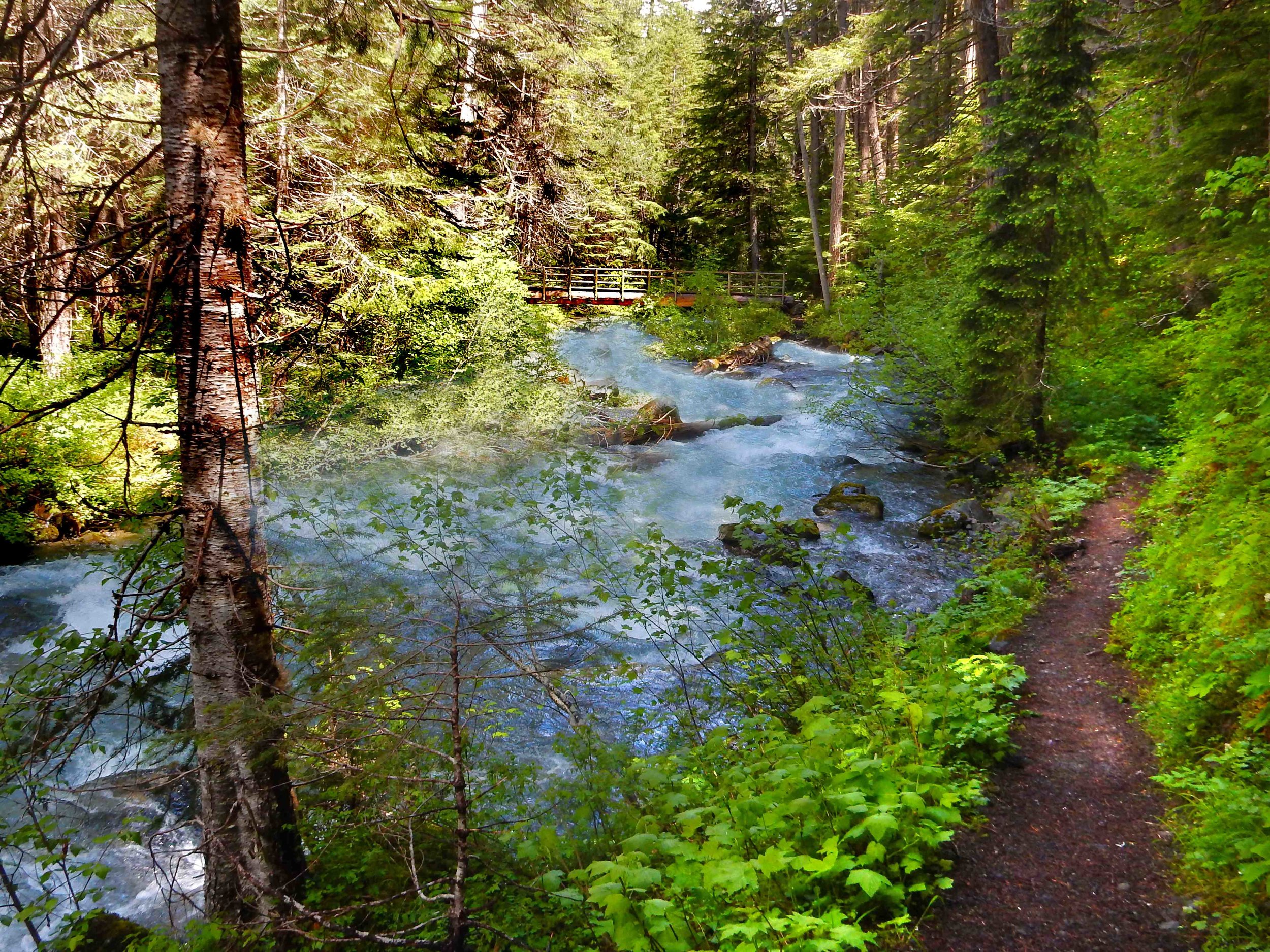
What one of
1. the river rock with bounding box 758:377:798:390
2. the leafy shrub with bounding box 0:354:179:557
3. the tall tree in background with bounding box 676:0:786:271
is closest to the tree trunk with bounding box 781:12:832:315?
the tall tree in background with bounding box 676:0:786:271

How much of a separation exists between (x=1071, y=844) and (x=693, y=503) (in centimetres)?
940

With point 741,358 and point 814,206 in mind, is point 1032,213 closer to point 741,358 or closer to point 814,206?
point 741,358

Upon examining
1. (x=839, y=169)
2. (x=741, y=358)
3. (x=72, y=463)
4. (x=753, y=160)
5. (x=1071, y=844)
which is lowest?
(x=1071, y=844)

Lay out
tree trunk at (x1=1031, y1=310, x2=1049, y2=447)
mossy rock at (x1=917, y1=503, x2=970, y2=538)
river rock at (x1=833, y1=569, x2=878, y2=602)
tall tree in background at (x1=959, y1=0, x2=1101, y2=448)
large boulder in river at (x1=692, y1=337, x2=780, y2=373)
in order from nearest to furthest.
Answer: river rock at (x1=833, y1=569, x2=878, y2=602) < tall tree in background at (x1=959, y1=0, x2=1101, y2=448) < mossy rock at (x1=917, y1=503, x2=970, y2=538) < tree trunk at (x1=1031, y1=310, x2=1049, y2=447) < large boulder in river at (x1=692, y1=337, x2=780, y2=373)

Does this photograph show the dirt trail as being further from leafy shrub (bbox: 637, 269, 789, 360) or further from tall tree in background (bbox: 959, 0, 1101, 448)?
leafy shrub (bbox: 637, 269, 789, 360)

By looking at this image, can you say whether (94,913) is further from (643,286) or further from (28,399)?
(643,286)

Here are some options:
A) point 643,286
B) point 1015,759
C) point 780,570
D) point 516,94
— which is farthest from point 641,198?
point 1015,759

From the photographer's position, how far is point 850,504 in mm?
12578

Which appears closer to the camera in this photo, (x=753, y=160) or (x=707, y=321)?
(x=707, y=321)

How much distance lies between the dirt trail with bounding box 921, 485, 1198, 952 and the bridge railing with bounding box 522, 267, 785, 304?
19.9m

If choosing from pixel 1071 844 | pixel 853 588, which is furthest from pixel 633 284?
pixel 1071 844

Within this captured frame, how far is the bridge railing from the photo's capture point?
2555 cm

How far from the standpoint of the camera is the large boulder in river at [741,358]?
74.3 ft

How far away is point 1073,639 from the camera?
6.52 m
